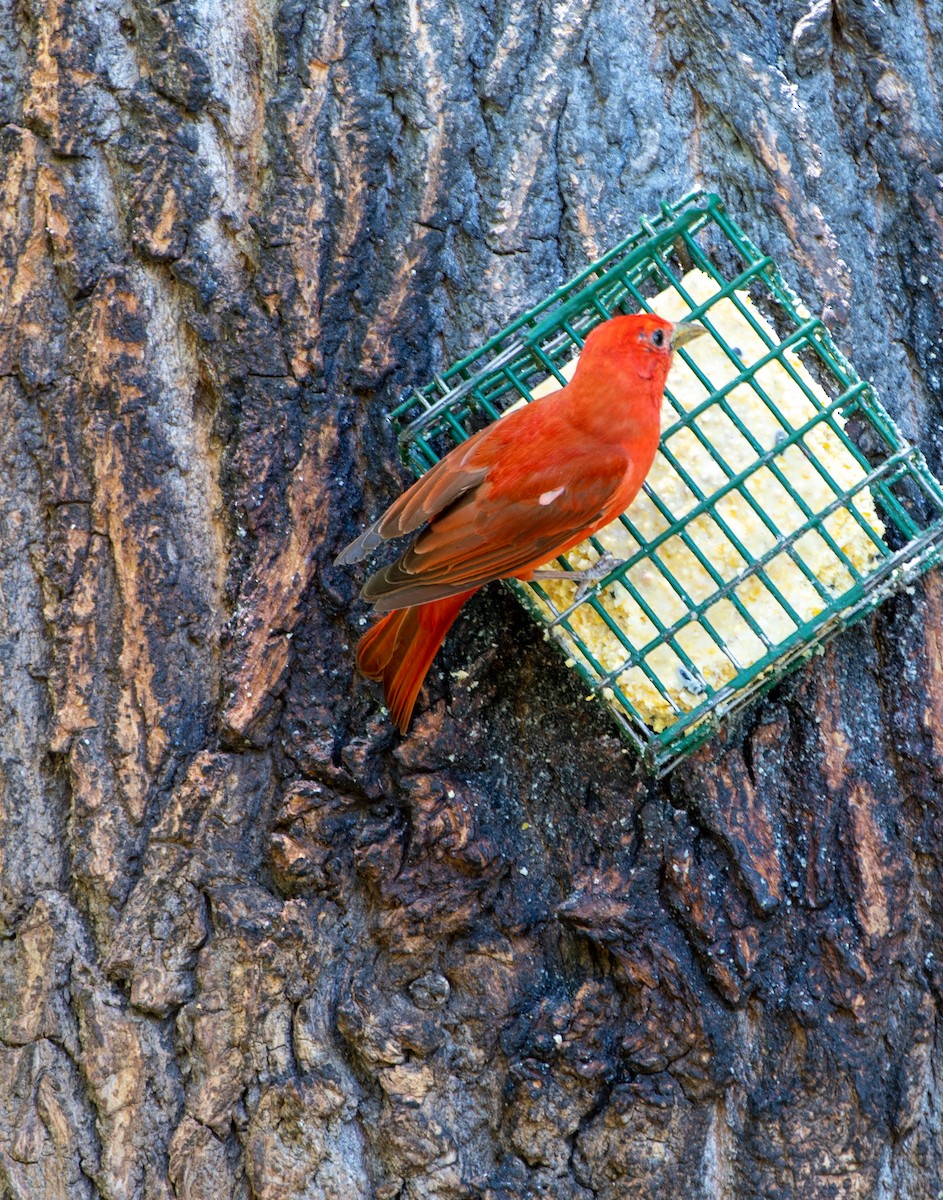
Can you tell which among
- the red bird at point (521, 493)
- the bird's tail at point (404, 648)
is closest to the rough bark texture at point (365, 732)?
the bird's tail at point (404, 648)

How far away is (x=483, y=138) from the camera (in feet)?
10.9

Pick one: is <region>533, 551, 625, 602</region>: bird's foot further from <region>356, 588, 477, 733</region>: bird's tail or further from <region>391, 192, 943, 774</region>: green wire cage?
<region>356, 588, 477, 733</region>: bird's tail

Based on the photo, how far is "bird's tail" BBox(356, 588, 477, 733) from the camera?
297 cm

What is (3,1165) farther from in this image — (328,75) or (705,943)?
(328,75)

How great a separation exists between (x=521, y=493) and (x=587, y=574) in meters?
0.27

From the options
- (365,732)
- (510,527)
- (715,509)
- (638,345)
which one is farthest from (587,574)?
(365,732)

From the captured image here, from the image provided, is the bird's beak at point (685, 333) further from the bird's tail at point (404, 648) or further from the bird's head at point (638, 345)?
the bird's tail at point (404, 648)

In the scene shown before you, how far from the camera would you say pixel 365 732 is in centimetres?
306

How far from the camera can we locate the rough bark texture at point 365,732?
2920 millimetres

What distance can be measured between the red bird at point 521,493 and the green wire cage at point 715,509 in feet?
0.57

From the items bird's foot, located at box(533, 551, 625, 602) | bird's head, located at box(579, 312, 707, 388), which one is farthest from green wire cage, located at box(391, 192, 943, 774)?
bird's head, located at box(579, 312, 707, 388)

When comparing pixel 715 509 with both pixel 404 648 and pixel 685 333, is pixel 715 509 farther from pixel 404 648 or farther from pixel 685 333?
pixel 404 648

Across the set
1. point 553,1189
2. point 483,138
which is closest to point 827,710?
point 553,1189

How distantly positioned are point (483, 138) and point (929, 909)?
2.47m
